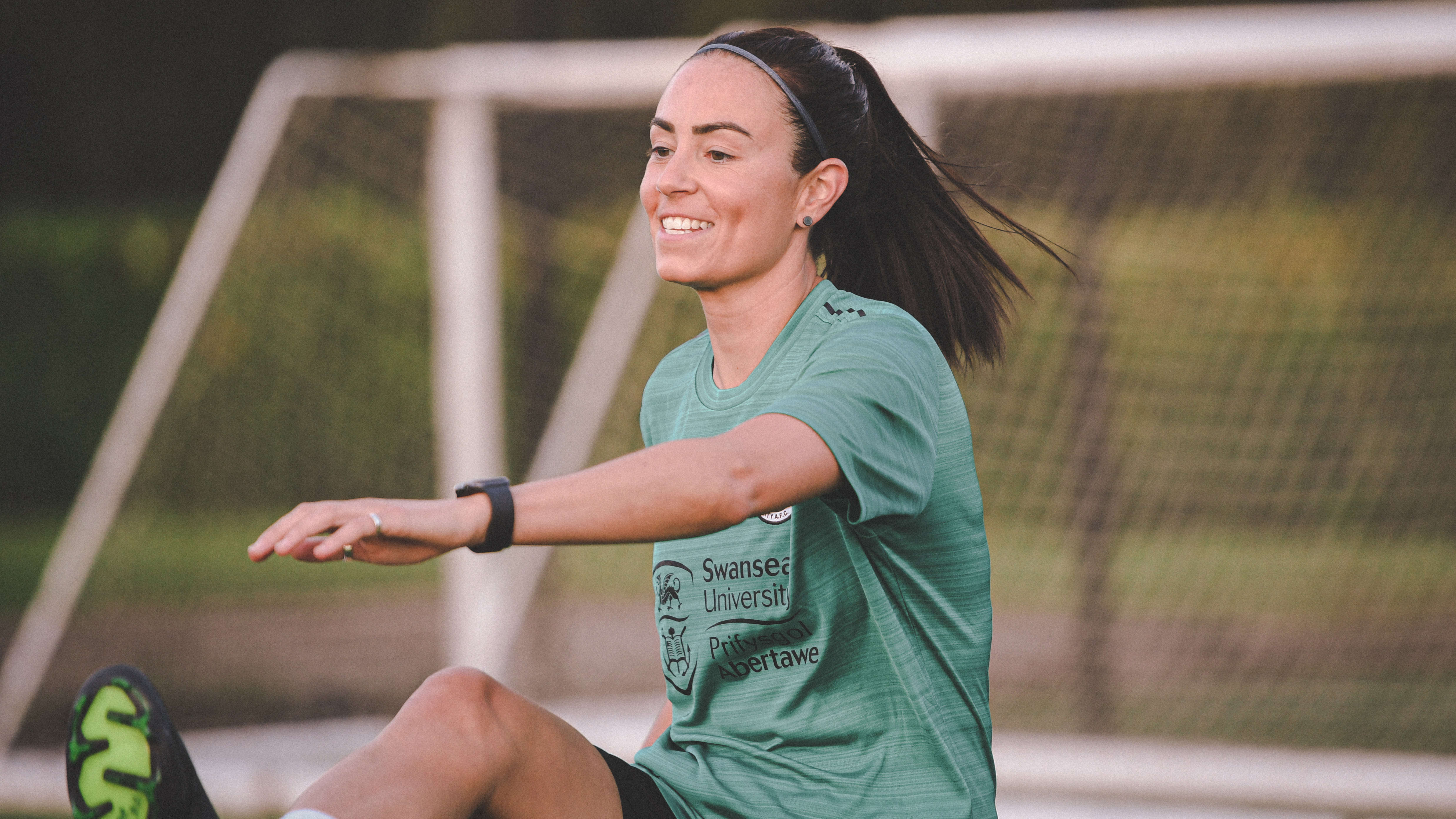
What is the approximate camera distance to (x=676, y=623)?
7.18ft

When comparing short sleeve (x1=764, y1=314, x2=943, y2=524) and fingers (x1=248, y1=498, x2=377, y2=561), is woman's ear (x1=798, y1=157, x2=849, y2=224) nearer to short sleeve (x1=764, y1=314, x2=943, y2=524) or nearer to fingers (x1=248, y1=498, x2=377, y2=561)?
short sleeve (x1=764, y1=314, x2=943, y2=524)

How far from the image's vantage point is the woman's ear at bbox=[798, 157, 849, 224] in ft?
7.41

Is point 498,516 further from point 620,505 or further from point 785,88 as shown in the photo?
point 785,88

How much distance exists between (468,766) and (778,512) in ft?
1.84

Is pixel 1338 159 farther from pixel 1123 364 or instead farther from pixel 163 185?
pixel 163 185

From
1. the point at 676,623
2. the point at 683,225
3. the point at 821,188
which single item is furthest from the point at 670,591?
the point at 821,188

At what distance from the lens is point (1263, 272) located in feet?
31.2

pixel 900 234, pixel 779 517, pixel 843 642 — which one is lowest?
pixel 843 642

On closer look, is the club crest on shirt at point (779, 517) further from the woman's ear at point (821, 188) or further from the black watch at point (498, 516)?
the black watch at point (498, 516)

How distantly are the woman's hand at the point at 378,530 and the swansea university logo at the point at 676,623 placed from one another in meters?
0.71

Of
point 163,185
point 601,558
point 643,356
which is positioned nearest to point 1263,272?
point 643,356

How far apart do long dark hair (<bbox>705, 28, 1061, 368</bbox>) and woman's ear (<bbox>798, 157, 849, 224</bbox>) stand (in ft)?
0.08

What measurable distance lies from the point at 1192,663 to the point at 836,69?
7.14 meters

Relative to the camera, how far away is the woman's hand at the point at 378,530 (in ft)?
4.72
